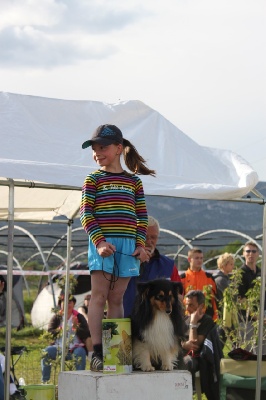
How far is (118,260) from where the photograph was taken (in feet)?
21.0

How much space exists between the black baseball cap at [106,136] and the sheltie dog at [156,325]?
0.95 m

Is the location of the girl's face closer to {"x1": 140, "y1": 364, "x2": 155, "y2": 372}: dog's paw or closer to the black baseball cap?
the black baseball cap

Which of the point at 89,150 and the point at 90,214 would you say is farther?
the point at 89,150

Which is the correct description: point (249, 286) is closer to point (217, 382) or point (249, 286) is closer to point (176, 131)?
point (217, 382)

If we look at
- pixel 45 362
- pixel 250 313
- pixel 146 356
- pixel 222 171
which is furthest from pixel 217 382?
pixel 146 356

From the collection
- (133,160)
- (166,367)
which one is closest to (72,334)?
(133,160)

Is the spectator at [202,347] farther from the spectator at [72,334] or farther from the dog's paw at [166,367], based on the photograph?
the dog's paw at [166,367]

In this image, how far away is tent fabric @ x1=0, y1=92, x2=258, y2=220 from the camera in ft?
23.5

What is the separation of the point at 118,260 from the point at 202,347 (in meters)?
3.85

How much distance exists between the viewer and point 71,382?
21.0 ft

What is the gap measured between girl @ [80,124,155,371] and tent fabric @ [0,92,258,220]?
62 centimetres

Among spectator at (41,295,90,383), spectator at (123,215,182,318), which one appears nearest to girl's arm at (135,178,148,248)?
spectator at (123,215,182,318)

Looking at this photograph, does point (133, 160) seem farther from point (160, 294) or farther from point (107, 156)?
point (160, 294)

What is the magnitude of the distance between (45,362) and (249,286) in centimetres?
268
